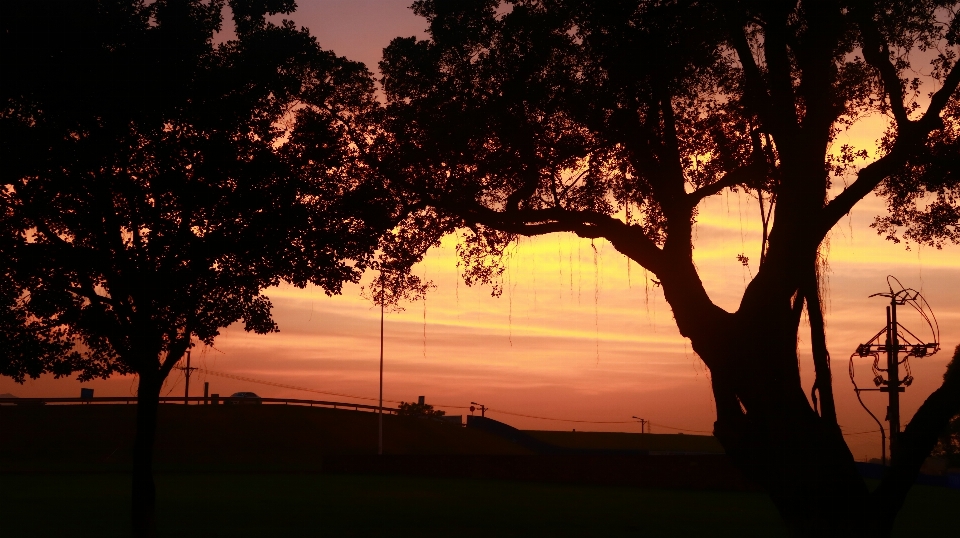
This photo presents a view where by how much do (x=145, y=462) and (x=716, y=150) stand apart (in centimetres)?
1077

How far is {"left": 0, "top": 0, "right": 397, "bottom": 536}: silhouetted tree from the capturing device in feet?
47.2

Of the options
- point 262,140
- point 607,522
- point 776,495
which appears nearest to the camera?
point 776,495

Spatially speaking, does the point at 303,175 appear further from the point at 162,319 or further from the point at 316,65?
the point at 162,319

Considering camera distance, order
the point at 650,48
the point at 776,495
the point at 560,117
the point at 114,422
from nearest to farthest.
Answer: the point at 776,495 → the point at 650,48 → the point at 560,117 → the point at 114,422

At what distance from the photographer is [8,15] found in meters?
14.0

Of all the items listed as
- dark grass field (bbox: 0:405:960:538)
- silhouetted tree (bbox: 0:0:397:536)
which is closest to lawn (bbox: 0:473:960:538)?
dark grass field (bbox: 0:405:960:538)

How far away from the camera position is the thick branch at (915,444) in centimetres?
1157

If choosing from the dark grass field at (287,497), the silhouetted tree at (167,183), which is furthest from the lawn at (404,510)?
the silhouetted tree at (167,183)

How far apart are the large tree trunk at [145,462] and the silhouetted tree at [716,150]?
18.2 ft

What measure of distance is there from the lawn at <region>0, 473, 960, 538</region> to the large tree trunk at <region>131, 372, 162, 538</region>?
277cm

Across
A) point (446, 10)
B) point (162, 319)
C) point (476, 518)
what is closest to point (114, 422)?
point (476, 518)

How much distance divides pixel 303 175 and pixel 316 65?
6.16 feet

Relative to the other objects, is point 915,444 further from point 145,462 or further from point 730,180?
point 145,462

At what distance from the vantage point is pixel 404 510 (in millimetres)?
25609
